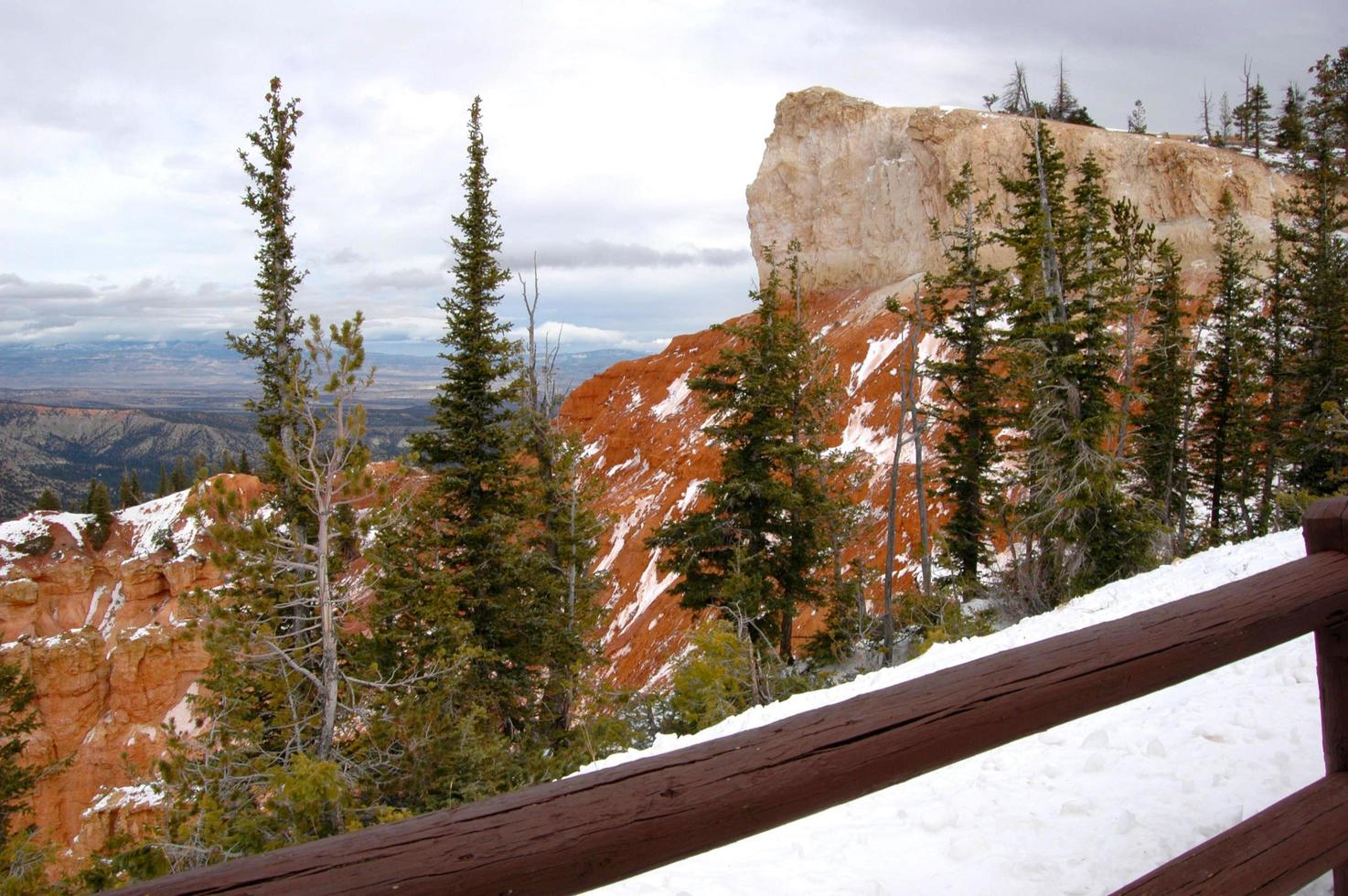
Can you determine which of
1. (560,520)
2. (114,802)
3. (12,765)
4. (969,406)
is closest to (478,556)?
(560,520)

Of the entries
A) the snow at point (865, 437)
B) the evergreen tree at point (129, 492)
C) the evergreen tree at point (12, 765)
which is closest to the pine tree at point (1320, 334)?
the snow at point (865, 437)

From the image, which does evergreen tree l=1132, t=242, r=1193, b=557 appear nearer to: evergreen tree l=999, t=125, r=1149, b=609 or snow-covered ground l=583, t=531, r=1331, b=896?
evergreen tree l=999, t=125, r=1149, b=609

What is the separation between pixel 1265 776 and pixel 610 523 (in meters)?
15.0

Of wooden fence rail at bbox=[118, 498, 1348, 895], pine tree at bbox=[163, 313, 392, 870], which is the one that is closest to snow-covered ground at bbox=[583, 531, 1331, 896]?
wooden fence rail at bbox=[118, 498, 1348, 895]

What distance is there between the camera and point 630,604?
33.2m

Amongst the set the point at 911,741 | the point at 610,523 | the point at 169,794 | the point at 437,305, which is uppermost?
the point at 437,305

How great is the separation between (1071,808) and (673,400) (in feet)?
143

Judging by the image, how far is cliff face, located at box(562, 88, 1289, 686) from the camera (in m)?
36.2

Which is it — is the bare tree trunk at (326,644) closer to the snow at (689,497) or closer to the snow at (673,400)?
the snow at (689,497)

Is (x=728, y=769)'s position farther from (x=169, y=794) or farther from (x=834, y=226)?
(x=834, y=226)

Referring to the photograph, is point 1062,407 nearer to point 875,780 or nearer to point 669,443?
point 875,780

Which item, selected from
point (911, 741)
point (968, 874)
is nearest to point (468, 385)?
point (968, 874)

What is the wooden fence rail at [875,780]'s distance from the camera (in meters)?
1.35

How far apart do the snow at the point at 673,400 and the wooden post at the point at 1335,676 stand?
4308 centimetres
